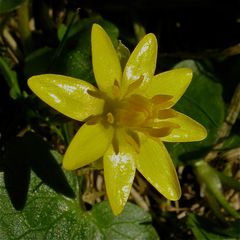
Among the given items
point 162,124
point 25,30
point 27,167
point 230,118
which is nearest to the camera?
point 162,124

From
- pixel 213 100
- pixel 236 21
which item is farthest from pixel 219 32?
pixel 213 100

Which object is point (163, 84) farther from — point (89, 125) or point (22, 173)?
point (22, 173)

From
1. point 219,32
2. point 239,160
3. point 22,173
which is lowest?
point 239,160

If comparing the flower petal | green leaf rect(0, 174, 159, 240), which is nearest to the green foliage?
green leaf rect(0, 174, 159, 240)

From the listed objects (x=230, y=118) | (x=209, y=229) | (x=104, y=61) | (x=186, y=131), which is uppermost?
(x=104, y=61)

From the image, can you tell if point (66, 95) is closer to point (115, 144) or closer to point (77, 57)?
point (115, 144)

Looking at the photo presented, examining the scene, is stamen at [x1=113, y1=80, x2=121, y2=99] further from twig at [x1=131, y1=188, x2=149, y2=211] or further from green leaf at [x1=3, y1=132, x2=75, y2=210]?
twig at [x1=131, y1=188, x2=149, y2=211]

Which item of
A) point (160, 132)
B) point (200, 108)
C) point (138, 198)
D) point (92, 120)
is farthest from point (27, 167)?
point (200, 108)
